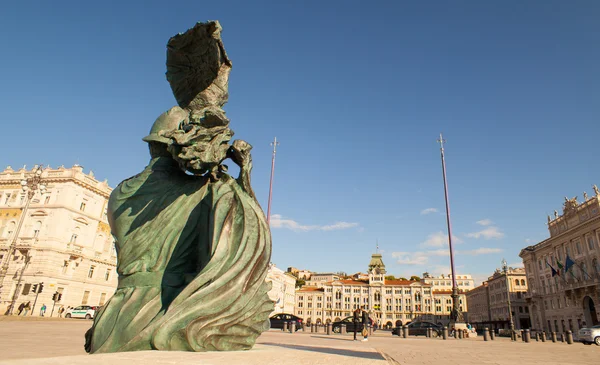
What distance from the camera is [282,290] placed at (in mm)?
88375

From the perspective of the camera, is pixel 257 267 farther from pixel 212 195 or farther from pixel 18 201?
pixel 18 201

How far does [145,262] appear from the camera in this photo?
5824 mm

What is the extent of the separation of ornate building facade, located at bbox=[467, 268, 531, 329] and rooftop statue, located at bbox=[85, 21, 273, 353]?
72.7 m

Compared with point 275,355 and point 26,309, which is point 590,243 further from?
point 26,309

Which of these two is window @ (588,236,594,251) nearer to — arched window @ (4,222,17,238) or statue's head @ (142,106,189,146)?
statue's head @ (142,106,189,146)

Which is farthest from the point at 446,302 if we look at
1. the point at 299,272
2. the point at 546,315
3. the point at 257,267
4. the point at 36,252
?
the point at 257,267

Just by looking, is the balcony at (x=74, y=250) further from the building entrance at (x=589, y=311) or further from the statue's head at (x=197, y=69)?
the building entrance at (x=589, y=311)

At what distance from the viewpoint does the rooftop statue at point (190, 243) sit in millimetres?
5125

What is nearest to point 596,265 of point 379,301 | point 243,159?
point 243,159

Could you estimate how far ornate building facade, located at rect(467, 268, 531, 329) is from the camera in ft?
246

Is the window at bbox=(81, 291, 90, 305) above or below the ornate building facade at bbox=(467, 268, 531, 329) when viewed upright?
below

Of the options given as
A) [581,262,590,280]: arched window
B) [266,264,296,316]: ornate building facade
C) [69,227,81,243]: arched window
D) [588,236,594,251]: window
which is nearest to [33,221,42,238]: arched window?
[69,227,81,243]: arched window

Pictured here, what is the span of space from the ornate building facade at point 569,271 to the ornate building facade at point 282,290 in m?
47.4

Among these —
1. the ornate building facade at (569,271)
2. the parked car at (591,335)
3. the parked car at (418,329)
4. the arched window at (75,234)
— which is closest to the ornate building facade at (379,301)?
the ornate building facade at (569,271)
